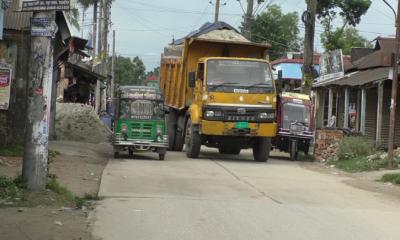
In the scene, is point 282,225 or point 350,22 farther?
point 350,22

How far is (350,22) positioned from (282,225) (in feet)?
126

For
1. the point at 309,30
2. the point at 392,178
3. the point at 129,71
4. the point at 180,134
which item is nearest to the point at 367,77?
the point at 309,30

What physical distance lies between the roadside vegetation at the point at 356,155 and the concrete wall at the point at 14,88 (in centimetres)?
960

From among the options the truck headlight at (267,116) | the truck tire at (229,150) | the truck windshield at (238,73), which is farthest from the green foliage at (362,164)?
the truck tire at (229,150)

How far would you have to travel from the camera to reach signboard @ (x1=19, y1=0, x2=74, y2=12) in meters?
9.59

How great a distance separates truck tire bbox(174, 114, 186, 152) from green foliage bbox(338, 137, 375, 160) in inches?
217

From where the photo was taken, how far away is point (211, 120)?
19.3 m

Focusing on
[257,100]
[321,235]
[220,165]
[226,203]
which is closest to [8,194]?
[226,203]

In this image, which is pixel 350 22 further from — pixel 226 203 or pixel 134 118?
pixel 226 203

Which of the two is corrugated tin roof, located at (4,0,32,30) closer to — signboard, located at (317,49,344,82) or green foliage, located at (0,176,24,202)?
green foliage, located at (0,176,24,202)

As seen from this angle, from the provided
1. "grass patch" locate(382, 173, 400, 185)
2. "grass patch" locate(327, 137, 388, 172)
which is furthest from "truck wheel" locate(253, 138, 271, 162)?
"grass patch" locate(382, 173, 400, 185)

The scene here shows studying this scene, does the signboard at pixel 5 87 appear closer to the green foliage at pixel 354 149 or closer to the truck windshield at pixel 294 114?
the truck windshield at pixel 294 114

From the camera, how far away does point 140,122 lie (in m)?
19.3

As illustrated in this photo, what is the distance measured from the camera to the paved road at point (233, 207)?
845cm
